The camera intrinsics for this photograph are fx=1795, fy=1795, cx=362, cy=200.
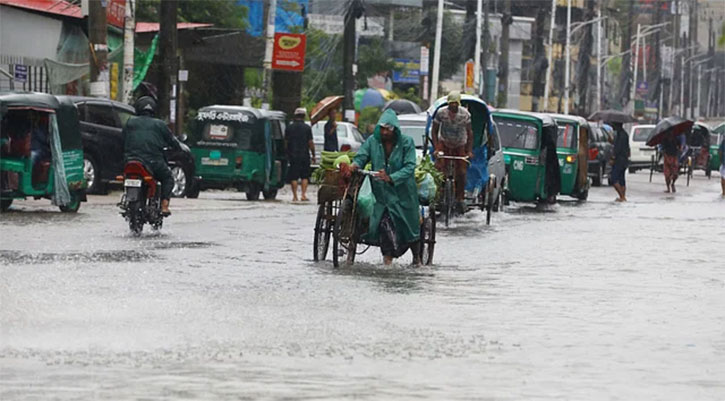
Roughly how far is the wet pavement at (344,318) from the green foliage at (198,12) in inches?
1242

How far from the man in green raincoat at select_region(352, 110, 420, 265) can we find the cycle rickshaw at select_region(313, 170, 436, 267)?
15 centimetres

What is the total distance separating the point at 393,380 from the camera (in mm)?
8906

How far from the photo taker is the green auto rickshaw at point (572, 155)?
117 ft

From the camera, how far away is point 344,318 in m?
11.8

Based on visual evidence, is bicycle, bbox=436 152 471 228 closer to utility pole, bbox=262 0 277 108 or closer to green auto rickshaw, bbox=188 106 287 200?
green auto rickshaw, bbox=188 106 287 200

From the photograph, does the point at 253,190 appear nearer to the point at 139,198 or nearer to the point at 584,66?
the point at 139,198

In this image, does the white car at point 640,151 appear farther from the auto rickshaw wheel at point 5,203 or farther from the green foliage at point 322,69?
the auto rickshaw wheel at point 5,203

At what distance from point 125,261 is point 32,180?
7791 millimetres

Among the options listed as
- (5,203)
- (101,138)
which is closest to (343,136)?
(101,138)

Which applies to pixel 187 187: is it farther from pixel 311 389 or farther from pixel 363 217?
pixel 311 389

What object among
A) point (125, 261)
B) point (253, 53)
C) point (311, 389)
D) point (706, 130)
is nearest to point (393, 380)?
point (311, 389)

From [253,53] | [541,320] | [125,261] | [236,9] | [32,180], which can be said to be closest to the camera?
[541,320]

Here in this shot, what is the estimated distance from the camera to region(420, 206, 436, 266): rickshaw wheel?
55.0 ft

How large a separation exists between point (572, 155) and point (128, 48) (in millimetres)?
9214
